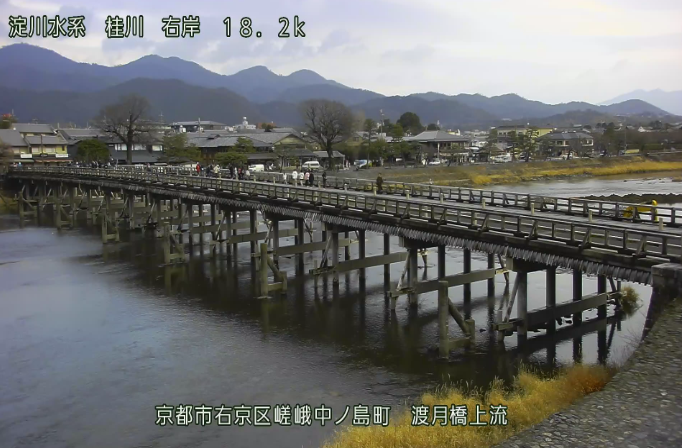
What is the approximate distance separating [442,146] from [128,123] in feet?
186

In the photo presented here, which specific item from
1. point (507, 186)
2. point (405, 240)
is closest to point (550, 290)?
point (405, 240)

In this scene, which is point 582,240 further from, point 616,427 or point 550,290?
point 616,427

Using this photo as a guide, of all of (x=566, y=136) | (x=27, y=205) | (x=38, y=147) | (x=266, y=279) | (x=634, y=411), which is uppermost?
(x=566, y=136)

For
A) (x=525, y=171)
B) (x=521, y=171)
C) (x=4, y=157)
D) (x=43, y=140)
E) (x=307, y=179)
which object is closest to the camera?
(x=307, y=179)

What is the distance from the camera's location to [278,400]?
18.1 m

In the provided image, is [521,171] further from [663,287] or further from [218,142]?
[663,287]

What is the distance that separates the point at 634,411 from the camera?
11.3 meters

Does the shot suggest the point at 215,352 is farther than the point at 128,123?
No

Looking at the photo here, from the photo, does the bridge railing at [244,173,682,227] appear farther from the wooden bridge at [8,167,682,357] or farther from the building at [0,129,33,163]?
the building at [0,129,33,163]

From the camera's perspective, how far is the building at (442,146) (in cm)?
10938

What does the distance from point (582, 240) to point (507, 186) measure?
69434mm

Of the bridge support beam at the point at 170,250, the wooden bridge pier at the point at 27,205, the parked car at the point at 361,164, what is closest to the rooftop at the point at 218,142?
the parked car at the point at 361,164

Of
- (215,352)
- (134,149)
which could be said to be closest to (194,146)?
(134,149)

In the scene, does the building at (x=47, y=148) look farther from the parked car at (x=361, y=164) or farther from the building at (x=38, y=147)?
the parked car at (x=361, y=164)
